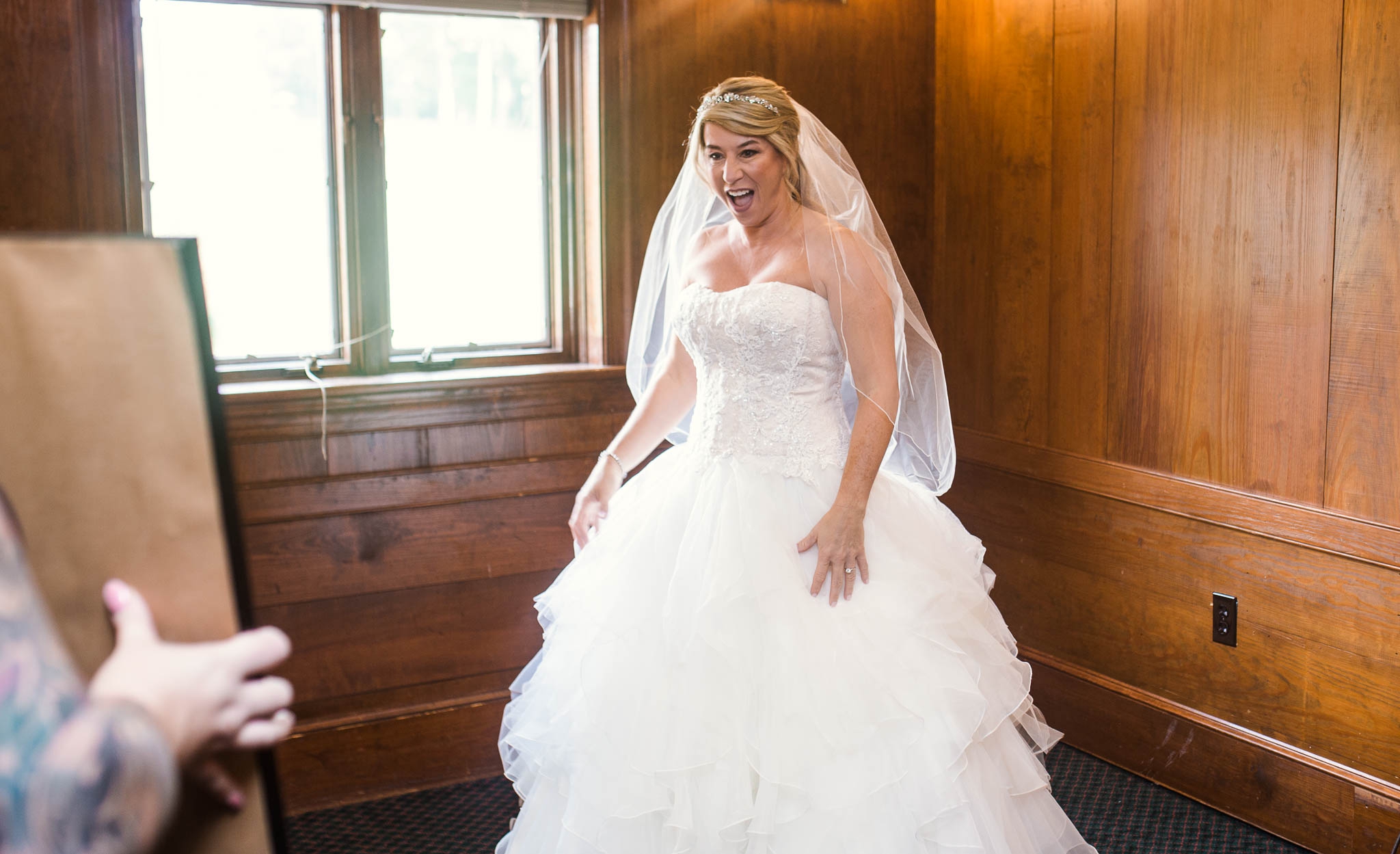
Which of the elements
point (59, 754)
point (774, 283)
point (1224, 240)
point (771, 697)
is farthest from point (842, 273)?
point (59, 754)

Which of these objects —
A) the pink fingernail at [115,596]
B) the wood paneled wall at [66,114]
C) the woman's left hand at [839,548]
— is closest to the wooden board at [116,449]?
the pink fingernail at [115,596]

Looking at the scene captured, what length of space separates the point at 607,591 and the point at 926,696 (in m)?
0.60

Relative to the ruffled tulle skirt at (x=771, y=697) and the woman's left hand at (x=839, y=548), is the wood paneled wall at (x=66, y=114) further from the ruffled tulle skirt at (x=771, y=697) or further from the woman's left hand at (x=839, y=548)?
the woman's left hand at (x=839, y=548)

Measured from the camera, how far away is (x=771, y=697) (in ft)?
6.11

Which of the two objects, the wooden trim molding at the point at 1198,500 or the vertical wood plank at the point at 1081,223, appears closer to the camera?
the wooden trim molding at the point at 1198,500

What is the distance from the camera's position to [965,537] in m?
2.22

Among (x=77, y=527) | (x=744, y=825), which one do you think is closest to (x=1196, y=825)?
(x=744, y=825)

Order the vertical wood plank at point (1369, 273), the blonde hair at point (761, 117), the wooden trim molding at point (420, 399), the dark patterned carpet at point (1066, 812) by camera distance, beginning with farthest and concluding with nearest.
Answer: the wooden trim molding at point (420, 399) → the dark patterned carpet at point (1066, 812) → the vertical wood plank at point (1369, 273) → the blonde hair at point (761, 117)

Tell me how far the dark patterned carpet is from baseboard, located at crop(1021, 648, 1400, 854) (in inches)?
1.8

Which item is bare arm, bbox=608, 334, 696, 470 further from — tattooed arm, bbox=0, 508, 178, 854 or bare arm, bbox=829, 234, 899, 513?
tattooed arm, bbox=0, 508, 178, 854

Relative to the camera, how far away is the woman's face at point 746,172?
2.16 meters

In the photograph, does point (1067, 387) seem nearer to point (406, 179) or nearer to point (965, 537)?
point (965, 537)

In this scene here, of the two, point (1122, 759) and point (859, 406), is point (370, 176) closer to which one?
point (859, 406)

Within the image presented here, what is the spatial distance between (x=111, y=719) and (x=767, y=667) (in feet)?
4.43
